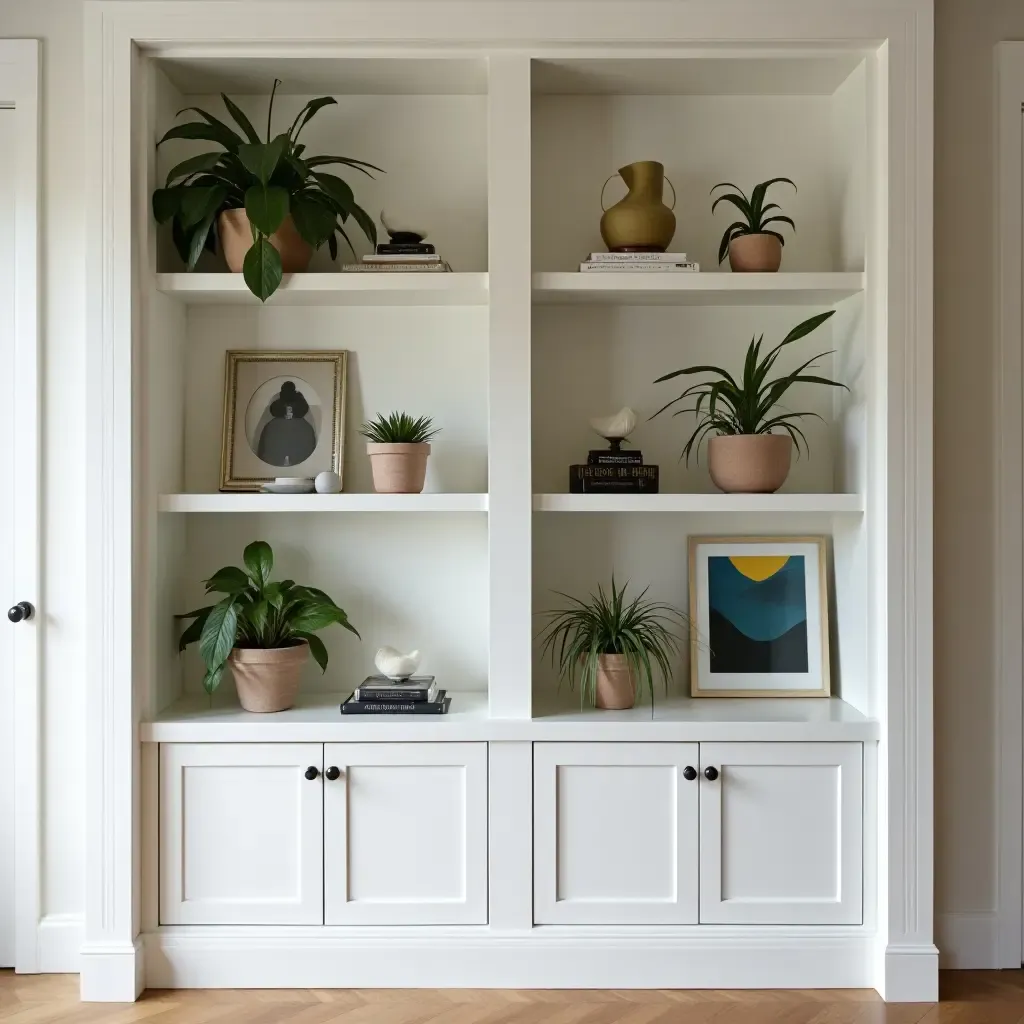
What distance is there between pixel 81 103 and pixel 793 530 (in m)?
2.11

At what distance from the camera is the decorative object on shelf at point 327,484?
238 centimetres

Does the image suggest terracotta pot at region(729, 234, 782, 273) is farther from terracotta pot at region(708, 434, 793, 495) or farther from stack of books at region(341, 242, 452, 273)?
stack of books at region(341, 242, 452, 273)

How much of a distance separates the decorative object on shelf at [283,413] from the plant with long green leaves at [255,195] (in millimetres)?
320

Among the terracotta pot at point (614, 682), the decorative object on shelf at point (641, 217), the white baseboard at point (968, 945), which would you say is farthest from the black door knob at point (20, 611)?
the white baseboard at point (968, 945)

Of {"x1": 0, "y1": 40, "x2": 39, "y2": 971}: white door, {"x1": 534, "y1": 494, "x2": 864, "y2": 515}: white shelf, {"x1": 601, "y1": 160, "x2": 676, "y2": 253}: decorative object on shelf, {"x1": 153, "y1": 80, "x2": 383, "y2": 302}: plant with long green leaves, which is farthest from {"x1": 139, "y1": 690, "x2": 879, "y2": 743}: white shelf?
{"x1": 601, "y1": 160, "x2": 676, "y2": 253}: decorative object on shelf

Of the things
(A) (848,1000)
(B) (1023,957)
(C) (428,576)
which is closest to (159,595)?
(C) (428,576)

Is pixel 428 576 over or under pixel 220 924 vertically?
over

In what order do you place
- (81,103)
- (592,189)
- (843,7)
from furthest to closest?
(592,189) → (81,103) → (843,7)

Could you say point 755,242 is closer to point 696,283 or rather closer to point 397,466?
point 696,283

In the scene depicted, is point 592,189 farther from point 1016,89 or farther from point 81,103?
point 81,103

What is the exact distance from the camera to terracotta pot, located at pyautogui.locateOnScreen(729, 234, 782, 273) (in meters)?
2.38

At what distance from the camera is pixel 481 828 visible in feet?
7.66

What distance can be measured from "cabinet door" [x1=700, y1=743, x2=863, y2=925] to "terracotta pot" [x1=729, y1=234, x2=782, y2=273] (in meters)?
1.15

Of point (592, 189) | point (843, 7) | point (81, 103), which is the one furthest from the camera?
point (592, 189)
